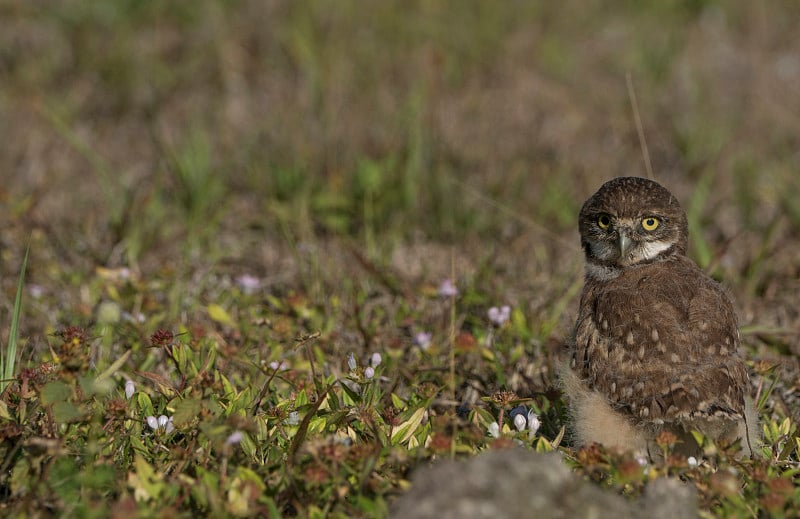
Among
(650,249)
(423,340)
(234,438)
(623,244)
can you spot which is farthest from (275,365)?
(650,249)

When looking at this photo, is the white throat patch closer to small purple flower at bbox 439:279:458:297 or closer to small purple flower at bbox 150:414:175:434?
small purple flower at bbox 439:279:458:297

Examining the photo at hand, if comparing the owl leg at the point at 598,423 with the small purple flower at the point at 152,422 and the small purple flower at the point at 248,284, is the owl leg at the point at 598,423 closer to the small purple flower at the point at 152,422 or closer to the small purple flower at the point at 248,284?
the small purple flower at the point at 152,422

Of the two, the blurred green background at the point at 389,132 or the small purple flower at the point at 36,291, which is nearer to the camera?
the small purple flower at the point at 36,291

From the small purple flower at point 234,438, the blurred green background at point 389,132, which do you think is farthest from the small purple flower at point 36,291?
the small purple flower at point 234,438

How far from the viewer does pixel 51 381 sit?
3.58 m

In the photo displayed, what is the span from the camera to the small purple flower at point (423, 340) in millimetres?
5062

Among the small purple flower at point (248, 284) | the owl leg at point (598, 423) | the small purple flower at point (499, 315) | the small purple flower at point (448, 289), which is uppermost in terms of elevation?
the owl leg at point (598, 423)

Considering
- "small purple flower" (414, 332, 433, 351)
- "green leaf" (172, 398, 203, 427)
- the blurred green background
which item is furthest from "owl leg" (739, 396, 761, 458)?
"green leaf" (172, 398, 203, 427)

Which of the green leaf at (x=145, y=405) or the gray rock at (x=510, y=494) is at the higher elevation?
the gray rock at (x=510, y=494)

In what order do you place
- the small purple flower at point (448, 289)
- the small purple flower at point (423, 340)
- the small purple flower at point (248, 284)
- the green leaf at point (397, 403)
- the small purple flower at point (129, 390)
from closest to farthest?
the small purple flower at point (129, 390) → the green leaf at point (397, 403) → the small purple flower at point (423, 340) → the small purple flower at point (448, 289) → the small purple flower at point (248, 284)

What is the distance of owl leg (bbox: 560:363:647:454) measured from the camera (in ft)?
13.1

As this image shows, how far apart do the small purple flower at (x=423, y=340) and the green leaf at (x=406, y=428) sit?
101 cm

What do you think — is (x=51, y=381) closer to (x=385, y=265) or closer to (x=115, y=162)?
(x=385, y=265)

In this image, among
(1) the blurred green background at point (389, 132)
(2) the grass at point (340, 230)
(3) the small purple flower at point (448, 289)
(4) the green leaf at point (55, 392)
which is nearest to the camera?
(4) the green leaf at point (55, 392)
